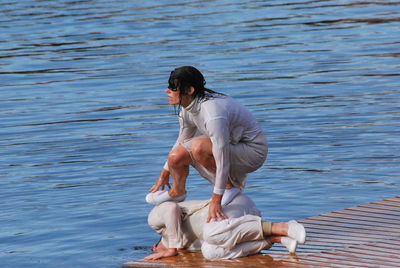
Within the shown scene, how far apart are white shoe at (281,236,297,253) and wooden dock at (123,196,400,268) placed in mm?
61

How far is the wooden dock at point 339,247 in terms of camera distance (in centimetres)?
813

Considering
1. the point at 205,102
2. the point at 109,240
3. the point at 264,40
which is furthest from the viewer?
the point at 264,40

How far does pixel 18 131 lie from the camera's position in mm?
15820

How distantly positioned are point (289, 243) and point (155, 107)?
29.6ft

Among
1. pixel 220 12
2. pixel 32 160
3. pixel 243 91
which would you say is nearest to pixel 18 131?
pixel 32 160

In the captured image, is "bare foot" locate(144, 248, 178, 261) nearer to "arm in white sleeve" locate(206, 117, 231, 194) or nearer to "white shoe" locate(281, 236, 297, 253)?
"arm in white sleeve" locate(206, 117, 231, 194)

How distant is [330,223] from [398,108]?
6.70 metres

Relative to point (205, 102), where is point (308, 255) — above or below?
below

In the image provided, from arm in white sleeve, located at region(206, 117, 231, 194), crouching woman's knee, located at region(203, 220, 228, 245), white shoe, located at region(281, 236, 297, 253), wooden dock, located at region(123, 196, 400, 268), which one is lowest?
wooden dock, located at region(123, 196, 400, 268)

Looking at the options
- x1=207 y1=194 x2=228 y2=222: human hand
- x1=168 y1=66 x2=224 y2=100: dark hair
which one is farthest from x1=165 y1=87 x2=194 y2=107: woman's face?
x1=207 y1=194 x2=228 y2=222: human hand

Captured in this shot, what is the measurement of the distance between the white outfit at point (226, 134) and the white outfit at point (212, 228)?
0.85ft

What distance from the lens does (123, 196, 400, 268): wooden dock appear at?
8.13m

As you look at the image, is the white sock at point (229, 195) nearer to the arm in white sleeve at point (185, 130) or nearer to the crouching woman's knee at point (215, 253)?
the crouching woman's knee at point (215, 253)

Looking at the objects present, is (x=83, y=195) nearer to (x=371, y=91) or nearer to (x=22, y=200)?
(x=22, y=200)
